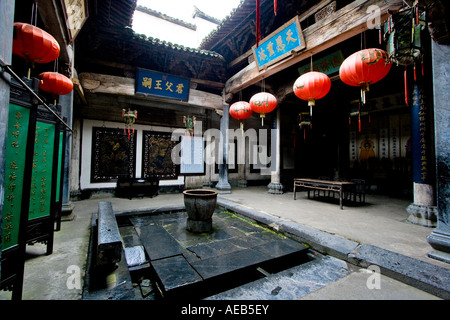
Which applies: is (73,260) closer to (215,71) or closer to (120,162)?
(120,162)

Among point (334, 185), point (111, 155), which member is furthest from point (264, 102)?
point (111, 155)

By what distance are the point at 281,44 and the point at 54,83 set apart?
4.85 metres

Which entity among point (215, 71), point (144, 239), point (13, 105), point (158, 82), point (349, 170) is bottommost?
point (144, 239)

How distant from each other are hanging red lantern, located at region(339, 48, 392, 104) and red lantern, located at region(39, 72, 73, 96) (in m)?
4.92

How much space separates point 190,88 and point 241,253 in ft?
20.0

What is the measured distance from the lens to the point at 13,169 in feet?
6.57

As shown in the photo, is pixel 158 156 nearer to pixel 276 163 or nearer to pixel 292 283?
pixel 276 163

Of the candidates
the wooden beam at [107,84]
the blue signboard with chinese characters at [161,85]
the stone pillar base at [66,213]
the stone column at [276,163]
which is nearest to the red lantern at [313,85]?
the stone column at [276,163]

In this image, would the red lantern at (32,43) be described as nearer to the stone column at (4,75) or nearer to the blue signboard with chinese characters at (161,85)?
the stone column at (4,75)

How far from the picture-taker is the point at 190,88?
7438mm

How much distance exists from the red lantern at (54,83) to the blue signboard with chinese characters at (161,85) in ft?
9.54

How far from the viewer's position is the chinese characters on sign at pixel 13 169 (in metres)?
1.94
